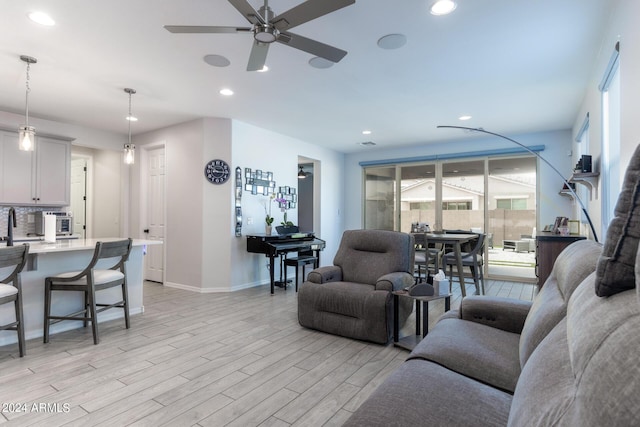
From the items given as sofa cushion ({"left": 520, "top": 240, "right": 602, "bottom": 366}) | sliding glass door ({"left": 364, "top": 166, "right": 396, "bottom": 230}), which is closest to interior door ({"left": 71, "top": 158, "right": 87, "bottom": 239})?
sliding glass door ({"left": 364, "top": 166, "right": 396, "bottom": 230})

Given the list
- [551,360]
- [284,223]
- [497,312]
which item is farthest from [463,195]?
[551,360]

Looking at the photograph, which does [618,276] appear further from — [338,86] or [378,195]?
[378,195]

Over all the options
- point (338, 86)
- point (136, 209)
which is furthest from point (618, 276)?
point (136, 209)

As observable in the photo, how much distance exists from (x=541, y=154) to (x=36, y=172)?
8302mm

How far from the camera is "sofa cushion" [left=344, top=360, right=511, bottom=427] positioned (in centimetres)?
106

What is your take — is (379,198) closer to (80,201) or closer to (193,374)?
(193,374)

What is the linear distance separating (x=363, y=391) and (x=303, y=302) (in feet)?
4.21

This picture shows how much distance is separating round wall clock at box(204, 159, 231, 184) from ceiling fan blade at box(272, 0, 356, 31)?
10.5 ft

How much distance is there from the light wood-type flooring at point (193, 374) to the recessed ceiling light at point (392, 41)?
8.75ft

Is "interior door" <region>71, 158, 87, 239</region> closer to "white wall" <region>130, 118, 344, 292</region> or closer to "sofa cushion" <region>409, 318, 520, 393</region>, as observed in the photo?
"white wall" <region>130, 118, 344, 292</region>

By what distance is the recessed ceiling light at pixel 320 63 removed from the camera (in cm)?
310

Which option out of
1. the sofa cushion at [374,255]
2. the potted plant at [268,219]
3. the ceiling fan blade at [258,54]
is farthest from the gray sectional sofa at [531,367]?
the potted plant at [268,219]

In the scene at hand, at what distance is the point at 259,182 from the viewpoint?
18.1ft

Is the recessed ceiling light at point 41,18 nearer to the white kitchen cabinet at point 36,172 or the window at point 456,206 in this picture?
the white kitchen cabinet at point 36,172
